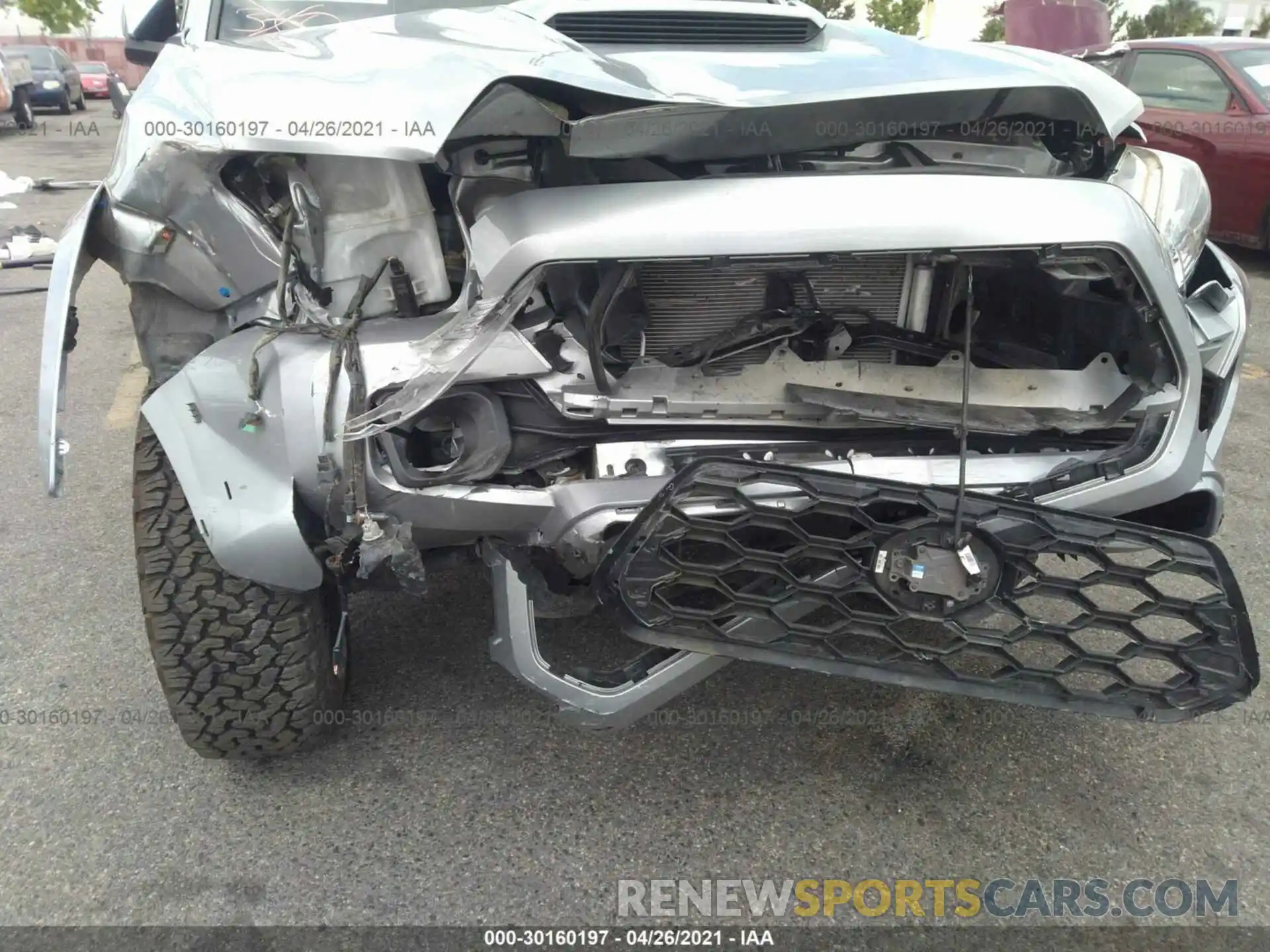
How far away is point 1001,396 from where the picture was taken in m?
1.88

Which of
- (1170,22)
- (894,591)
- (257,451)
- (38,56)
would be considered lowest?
(1170,22)

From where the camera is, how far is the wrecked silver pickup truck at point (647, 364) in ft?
5.27

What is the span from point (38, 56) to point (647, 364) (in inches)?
870

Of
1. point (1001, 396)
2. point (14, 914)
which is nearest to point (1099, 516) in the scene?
point (1001, 396)

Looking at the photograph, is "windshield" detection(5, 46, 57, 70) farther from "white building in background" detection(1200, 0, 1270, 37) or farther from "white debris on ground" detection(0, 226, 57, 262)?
"white building in background" detection(1200, 0, 1270, 37)

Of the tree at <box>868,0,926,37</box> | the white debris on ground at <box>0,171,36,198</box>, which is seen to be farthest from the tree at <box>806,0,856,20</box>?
the white debris on ground at <box>0,171,36,198</box>

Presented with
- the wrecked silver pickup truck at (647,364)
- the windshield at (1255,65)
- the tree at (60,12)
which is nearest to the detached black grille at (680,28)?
the wrecked silver pickup truck at (647,364)

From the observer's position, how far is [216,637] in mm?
1912

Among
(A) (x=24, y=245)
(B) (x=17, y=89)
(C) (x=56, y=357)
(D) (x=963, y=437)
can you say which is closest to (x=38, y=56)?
(B) (x=17, y=89)

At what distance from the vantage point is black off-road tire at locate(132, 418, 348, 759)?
1911mm

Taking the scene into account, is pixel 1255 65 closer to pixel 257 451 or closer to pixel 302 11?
pixel 302 11

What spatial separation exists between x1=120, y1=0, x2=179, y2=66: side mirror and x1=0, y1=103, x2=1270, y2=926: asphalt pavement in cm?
161

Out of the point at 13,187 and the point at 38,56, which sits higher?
the point at 38,56

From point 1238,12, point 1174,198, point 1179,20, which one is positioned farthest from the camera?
point 1238,12
